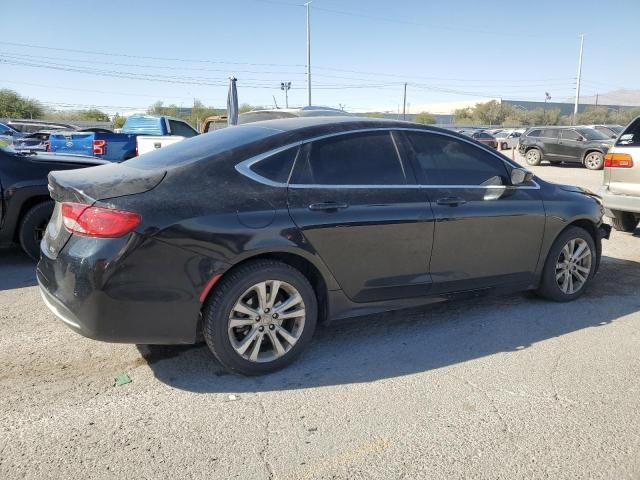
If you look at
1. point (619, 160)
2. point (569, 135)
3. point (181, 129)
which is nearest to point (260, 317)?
point (619, 160)

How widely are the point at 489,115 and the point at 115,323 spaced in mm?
96547

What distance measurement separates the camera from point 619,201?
7.30 metres

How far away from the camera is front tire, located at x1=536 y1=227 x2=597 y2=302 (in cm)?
481

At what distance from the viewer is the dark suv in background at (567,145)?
20141 mm

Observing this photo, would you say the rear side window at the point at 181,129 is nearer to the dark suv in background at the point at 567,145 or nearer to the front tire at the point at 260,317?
the front tire at the point at 260,317

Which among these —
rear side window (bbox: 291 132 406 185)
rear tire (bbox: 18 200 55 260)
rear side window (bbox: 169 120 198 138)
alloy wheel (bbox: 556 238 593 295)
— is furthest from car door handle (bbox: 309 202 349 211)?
rear side window (bbox: 169 120 198 138)

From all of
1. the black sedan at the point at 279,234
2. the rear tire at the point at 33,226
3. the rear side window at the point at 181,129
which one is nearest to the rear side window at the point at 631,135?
the black sedan at the point at 279,234

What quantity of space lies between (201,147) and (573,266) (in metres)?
3.56

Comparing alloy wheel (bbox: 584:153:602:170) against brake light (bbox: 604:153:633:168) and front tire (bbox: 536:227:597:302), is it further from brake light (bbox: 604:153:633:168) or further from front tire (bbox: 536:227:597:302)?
front tire (bbox: 536:227:597:302)

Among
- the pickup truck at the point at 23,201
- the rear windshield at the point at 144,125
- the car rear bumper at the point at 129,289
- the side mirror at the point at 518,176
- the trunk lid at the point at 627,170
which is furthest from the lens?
the rear windshield at the point at 144,125

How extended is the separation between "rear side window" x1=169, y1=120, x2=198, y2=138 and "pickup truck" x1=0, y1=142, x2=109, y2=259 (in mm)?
9076

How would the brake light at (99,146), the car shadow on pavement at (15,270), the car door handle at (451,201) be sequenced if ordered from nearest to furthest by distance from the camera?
the car door handle at (451,201) → the car shadow on pavement at (15,270) → the brake light at (99,146)

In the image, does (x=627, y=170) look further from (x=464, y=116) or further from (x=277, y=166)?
(x=464, y=116)

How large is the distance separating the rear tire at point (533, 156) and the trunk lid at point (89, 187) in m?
21.5
